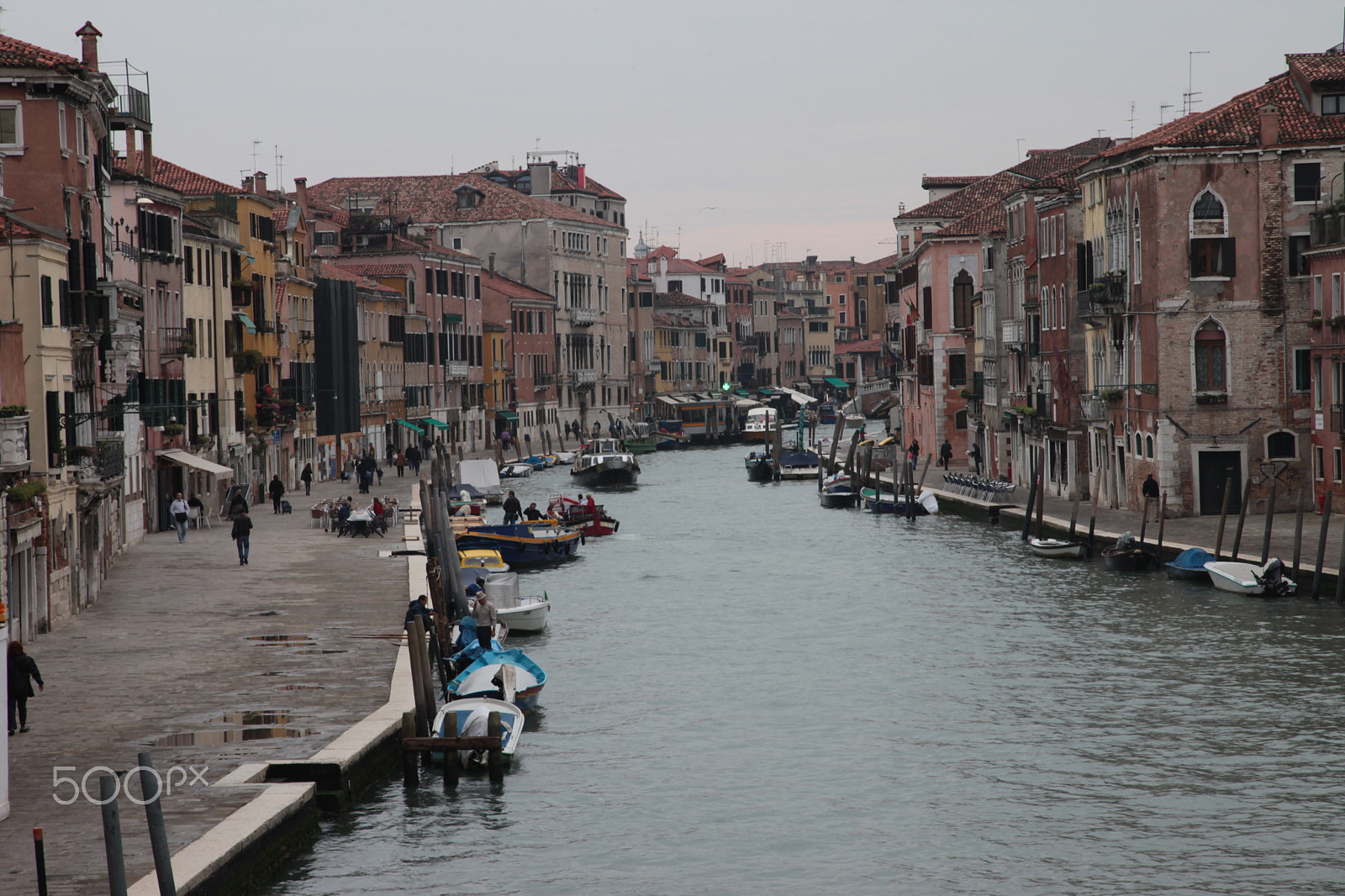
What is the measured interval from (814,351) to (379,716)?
151509 mm

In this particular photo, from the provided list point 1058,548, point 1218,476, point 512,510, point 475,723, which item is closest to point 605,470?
point 512,510

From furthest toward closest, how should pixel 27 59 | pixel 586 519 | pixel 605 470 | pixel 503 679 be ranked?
pixel 605 470 < pixel 586 519 < pixel 27 59 < pixel 503 679

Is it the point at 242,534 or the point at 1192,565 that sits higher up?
the point at 242,534

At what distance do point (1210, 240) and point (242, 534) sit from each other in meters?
22.0

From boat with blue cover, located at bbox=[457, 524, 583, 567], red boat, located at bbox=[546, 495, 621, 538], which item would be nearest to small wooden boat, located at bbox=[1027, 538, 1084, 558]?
boat with blue cover, located at bbox=[457, 524, 583, 567]

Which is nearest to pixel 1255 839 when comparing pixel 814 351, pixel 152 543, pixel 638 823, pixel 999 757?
pixel 999 757

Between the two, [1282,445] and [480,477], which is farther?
[480,477]

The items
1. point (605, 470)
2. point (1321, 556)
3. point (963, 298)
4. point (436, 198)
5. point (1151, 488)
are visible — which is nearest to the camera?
point (1321, 556)

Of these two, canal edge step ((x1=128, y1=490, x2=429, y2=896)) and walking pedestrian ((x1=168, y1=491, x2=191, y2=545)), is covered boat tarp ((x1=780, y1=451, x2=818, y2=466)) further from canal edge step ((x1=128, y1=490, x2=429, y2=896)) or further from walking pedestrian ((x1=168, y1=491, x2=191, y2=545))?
canal edge step ((x1=128, y1=490, x2=429, y2=896))

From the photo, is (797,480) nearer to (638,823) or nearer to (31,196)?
(31,196)

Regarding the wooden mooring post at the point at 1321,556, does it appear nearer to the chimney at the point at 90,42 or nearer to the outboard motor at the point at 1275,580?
the outboard motor at the point at 1275,580

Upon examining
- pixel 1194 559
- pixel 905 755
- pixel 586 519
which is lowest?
pixel 905 755

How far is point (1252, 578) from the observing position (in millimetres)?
30766

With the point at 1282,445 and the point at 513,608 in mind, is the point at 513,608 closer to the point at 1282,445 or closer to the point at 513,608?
the point at 513,608
